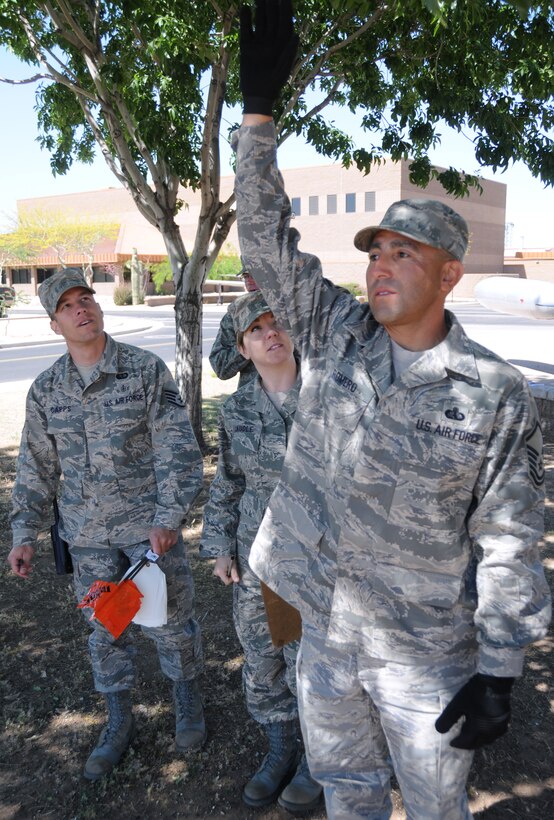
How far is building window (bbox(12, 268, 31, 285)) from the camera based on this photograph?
58.2 m

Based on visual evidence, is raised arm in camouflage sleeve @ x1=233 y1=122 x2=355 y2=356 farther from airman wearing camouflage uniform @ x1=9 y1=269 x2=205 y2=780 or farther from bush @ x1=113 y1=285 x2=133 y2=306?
bush @ x1=113 y1=285 x2=133 y2=306

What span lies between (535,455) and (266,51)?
4.03 feet

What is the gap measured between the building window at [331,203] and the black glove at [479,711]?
5610cm

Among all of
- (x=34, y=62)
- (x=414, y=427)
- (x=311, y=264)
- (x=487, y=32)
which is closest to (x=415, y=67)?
(x=487, y=32)

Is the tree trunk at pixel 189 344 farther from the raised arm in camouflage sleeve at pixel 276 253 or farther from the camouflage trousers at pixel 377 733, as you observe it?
the camouflage trousers at pixel 377 733

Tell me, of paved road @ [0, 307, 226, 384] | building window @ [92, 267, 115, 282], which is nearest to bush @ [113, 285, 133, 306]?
building window @ [92, 267, 115, 282]

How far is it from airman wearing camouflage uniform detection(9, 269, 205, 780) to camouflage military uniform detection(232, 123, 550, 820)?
91 cm

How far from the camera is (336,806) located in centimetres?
199

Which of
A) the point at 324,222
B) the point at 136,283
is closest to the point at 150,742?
the point at 136,283

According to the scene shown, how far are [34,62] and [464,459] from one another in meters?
6.95

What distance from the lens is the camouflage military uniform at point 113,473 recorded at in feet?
9.35

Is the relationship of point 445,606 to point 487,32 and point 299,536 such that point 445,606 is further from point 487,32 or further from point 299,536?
point 487,32

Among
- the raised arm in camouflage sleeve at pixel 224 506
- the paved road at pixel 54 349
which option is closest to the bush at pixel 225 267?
Answer: the paved road at pixel 54 349

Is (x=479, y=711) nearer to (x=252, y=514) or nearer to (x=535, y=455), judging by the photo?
(x=535, y=455)
